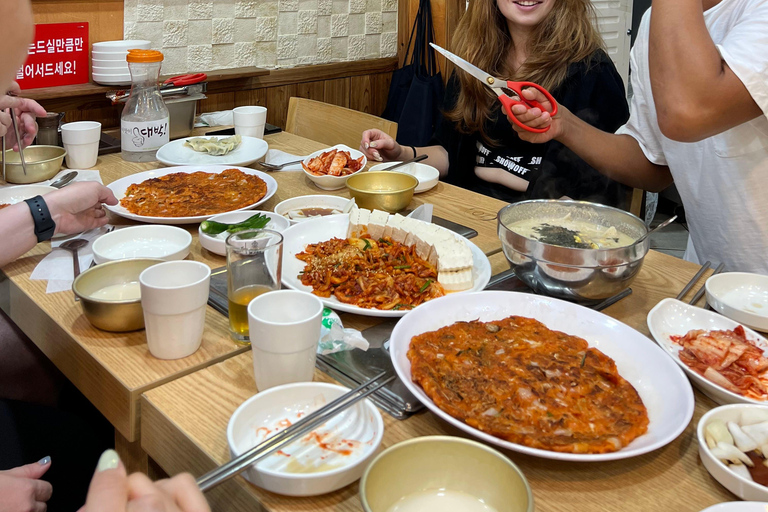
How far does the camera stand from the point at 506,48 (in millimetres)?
2795

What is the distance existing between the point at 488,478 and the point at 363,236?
2.94ft

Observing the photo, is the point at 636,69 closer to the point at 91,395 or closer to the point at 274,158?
the point at 274,158

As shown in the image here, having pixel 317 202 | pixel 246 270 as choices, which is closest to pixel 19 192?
pixel 317 202

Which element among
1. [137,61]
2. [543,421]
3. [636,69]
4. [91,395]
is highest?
[636,69]

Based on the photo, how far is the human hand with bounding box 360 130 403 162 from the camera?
2.43 metres

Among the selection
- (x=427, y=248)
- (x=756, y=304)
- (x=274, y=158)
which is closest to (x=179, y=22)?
(x=274, y=158)

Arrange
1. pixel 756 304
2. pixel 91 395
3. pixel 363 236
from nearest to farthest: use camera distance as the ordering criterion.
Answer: pixel 91 395 → pixel 756 304 → pixel 363 236

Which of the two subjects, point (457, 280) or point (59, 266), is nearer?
point (457, 280)

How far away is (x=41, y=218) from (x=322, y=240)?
0.69m

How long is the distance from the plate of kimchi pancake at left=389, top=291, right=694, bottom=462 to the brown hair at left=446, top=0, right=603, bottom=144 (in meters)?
1.58

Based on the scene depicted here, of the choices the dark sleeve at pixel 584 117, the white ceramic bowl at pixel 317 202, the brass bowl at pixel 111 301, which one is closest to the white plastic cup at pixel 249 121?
the white ceramic bowl at pixel 317 202

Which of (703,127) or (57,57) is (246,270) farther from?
(57,57)

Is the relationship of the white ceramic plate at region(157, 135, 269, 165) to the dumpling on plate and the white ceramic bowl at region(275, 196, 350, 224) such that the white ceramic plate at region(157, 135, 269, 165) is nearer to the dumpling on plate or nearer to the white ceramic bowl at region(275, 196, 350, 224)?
the dumpling on plate

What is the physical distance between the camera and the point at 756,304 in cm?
141
